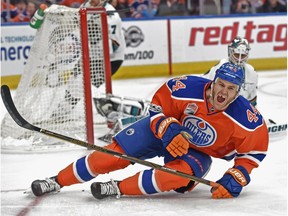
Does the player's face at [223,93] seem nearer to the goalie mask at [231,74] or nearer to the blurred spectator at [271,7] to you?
the goalie mask at [231,74]

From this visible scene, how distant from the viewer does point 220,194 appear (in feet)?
11.0

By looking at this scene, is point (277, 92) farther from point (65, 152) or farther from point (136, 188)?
point (136, 188)

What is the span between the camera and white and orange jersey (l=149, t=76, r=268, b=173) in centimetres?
331

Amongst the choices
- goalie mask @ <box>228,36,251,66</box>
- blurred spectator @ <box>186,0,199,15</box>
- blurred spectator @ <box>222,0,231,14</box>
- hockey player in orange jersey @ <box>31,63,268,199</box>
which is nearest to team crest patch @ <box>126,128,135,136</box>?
hockey player in orange jersey @ <box>31,63,268,199</box>

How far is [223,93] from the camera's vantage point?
323 centimetres

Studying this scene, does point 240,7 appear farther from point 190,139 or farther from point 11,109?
point 11,109

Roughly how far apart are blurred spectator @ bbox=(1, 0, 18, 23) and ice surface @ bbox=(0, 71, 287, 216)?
3.80m

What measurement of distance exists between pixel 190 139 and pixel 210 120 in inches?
5.2

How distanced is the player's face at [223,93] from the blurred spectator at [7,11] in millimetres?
5279

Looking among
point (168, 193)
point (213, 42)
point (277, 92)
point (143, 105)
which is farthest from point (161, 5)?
point (168, 193)

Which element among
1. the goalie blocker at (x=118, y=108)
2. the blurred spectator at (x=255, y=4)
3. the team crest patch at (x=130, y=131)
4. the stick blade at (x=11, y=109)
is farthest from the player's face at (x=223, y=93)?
the blurred spectator at (x=255, y=4)

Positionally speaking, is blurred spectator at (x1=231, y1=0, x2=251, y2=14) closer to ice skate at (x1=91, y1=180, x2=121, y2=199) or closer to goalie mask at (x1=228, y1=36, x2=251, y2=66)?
goalie mask at (x1=228, y1=36, x2=251, y2=66)

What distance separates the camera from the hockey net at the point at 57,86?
4793 mm

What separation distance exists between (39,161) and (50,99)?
632 mm
